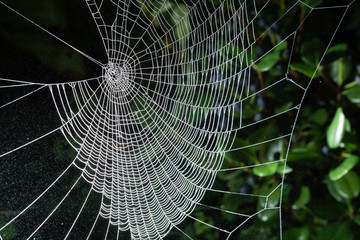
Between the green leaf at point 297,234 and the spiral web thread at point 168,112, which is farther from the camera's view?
the green leaf at point 297,234

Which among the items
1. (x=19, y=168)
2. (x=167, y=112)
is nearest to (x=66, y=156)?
(x=19, y=168)

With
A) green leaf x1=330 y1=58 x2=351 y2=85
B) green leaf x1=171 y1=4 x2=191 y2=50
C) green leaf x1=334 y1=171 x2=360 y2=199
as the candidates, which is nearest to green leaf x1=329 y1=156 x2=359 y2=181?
green leaf x1=334 y1=171 x2=360 y2=199

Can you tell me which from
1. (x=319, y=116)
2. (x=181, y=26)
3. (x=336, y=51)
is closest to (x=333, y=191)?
(x=319, y=116)

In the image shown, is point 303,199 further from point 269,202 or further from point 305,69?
point 305,69

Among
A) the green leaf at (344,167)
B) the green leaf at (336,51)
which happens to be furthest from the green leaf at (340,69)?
the green leaf at (344,167)

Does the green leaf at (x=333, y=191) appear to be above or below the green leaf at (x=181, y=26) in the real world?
below

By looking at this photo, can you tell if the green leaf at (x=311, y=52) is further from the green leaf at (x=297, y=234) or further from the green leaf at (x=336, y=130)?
the green leaf at (x=297, y=234)
